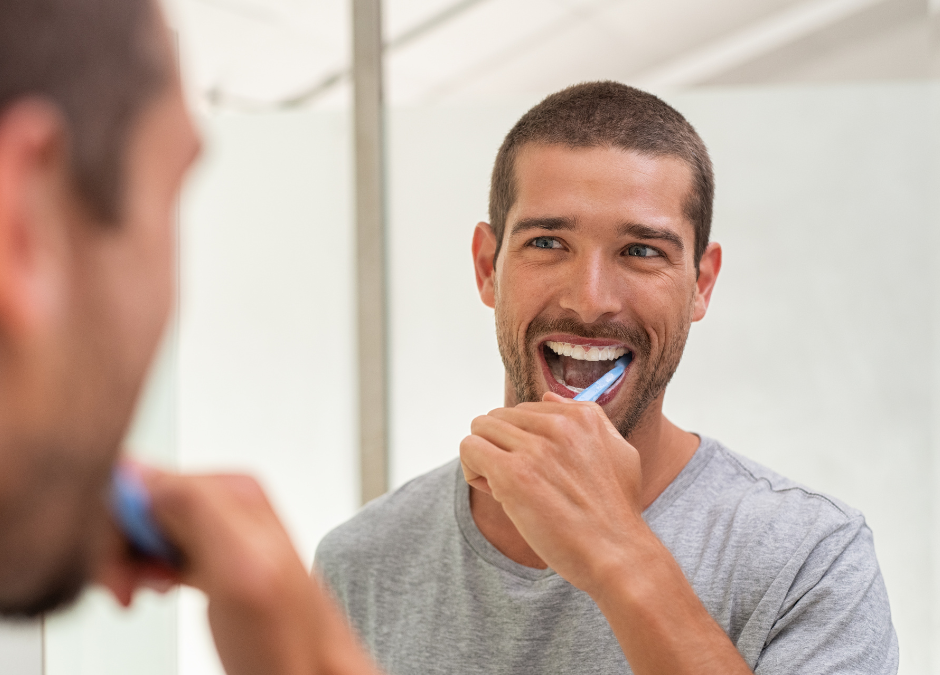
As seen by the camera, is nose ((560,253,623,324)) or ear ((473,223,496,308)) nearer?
nose ((560,253,623,324))

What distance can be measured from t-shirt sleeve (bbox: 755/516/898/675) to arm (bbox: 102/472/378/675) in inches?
22.6

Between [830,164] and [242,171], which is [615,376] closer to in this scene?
[830,164]

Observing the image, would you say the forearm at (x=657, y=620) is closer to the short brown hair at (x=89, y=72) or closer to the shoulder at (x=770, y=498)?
the shoulder at (x=770, y=498)

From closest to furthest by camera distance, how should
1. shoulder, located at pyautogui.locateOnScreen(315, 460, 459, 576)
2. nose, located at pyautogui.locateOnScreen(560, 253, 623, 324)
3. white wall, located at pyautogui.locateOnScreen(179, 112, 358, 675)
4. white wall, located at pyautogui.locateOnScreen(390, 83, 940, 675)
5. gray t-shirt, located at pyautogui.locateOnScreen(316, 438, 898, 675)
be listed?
gray t-shirt, located at pyautogui.locateOnScreen(316, 438, 898, 675) < nose, located at pyautogui.locateOnScreen(560, 253, 623, 324) < shoulder, located at pyautogui.locateOnScreen(315, 460, 459, 576) < white wall, located at pyautogui.locateOnScreen(390, 83, 940, 675) < white wall, located at pyautogui.locateOnScreen(179, 112, 358, 675)

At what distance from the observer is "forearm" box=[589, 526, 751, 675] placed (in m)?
0.61

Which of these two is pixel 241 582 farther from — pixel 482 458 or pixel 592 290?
pixel 592 290

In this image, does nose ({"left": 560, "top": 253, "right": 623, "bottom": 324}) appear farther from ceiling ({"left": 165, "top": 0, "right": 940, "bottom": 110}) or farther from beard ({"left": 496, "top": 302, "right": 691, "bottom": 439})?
ceiling ({"left": 165, "top": 0, "right": 940, "bottom": 110})

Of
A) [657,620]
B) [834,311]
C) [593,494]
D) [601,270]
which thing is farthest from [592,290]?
[834,311]

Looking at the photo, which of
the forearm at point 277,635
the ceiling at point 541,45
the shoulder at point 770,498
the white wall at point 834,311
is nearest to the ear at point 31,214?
the forearm at point 277,635

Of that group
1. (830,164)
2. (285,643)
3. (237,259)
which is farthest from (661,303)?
(237,259)

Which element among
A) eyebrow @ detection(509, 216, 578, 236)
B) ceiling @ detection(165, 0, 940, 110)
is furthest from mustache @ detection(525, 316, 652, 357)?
ceiling @ detection(165, 0, 940, 110)

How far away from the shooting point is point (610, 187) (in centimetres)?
83

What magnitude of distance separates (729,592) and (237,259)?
5.23 feet

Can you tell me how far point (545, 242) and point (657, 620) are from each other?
432mm
